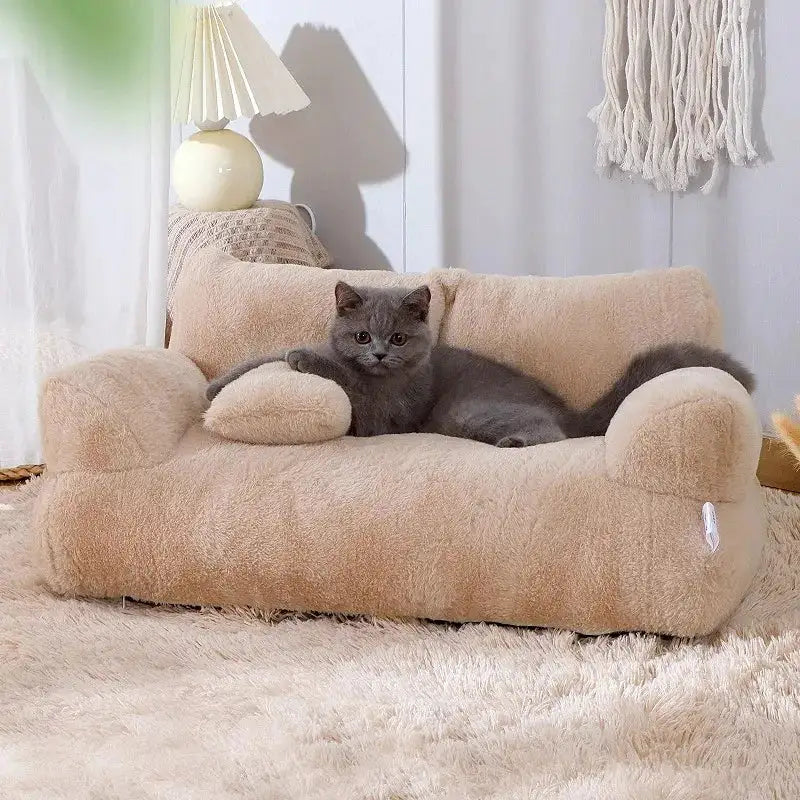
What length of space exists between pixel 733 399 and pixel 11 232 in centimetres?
173

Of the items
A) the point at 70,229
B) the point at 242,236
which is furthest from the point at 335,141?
the point at 70,229

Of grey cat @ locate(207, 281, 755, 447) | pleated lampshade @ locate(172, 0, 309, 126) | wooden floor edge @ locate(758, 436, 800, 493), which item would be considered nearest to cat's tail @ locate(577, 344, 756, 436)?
grey cat @ locate(207, 281, 755, 447)

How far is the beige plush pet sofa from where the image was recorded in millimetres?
1604

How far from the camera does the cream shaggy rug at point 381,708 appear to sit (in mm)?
1242

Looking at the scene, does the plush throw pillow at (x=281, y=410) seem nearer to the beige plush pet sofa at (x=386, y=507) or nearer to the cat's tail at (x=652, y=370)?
the beige plush pet sofa at (x=386, y=507)

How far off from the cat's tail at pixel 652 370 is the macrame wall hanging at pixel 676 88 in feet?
3.06

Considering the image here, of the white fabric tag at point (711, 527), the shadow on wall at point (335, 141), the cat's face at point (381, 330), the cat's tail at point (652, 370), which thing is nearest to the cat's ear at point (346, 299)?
the cat's face at point (381, 330)

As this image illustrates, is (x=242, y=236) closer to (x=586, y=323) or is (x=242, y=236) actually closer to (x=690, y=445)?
(x=586, y=323)

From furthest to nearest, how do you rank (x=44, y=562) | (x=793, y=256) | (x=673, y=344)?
(x=793, y=256) → (x=673, y=344) → (x=44, y=562)

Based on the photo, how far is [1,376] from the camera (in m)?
2.53

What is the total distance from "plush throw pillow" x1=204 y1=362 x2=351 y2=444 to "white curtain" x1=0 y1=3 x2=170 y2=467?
2.73 feet

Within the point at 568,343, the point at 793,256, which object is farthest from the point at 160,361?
the point at 793,256

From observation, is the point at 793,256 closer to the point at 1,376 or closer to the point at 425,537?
the point at 425,537

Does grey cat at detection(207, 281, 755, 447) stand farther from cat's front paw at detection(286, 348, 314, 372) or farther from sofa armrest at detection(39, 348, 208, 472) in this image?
sofa armrest at detection(39, 348, 208, 472)
